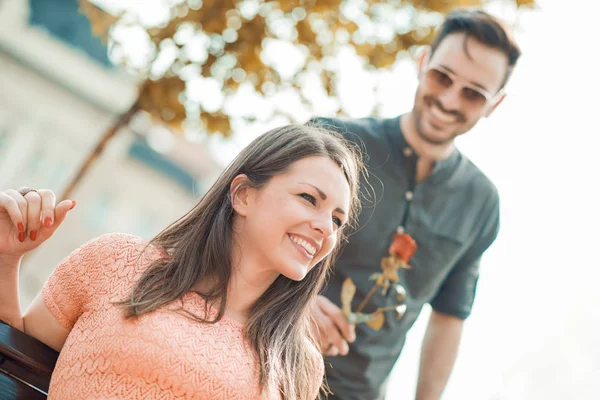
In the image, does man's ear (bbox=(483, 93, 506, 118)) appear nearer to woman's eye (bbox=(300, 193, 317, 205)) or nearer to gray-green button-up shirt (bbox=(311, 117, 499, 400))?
gray-green button-up shirt (bbox=(311, 117, 499, 400))

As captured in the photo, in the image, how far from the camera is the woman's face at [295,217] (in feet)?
6.94

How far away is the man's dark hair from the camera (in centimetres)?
289

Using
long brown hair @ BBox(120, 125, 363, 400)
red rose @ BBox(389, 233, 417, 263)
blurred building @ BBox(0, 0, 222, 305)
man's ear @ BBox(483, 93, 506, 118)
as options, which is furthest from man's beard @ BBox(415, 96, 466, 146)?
blurred building @ BBox(0, 0, 222, 305)

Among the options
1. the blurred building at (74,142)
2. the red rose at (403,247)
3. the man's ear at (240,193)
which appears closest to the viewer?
the man's ear at (240,193)

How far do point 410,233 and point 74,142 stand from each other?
17711mm

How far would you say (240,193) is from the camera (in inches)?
89.7

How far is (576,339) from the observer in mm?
11141

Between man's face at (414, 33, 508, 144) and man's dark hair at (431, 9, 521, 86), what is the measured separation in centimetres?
3

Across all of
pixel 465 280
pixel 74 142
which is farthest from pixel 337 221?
pixel 74 142

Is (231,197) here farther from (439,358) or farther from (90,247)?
(439,358)

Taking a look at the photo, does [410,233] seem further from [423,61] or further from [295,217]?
[295,217]

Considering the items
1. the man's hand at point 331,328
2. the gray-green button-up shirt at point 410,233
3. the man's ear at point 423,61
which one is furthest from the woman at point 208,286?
the man's ear at point 423,61

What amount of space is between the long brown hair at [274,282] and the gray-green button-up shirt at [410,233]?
38 centimetres

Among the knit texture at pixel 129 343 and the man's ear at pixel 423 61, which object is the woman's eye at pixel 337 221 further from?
the man's ear at pixel 423 61
